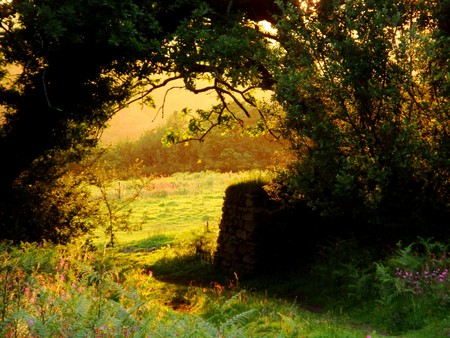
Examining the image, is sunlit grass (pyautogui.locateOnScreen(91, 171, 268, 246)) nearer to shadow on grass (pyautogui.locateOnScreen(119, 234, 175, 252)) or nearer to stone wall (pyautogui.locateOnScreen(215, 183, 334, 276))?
shadow on grass (pyautogui.locateOnScreen(119, 234, 175, 252))

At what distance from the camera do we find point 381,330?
8.34 m

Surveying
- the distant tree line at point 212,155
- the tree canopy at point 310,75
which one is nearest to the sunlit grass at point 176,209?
the tree canopy at point 310,75

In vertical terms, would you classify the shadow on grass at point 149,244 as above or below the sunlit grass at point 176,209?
below

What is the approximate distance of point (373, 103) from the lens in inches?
402

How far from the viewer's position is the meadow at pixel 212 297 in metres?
5.13

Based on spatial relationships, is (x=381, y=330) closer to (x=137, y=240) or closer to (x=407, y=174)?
(x=407, y=174)

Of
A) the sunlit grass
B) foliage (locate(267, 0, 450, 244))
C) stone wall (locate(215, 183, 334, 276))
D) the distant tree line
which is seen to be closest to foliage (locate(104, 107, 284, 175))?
the distant tree line

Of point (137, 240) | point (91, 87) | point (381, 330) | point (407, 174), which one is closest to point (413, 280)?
point (381, 330)

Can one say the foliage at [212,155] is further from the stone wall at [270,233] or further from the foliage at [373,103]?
the foliage at [373,103]

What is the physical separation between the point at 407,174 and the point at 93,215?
8.80 meters

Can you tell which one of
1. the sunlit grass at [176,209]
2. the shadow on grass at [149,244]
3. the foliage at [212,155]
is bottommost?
the shadow on grass at [149,244]

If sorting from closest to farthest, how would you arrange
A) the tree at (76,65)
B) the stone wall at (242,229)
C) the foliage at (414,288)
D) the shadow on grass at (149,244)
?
the foliage at (414,288), the tree at (76,65), the stone wall at (242,229), the shadow on grass at (149,244)

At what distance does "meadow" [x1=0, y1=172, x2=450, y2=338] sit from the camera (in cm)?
513

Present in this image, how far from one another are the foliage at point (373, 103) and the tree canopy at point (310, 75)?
0.03m
